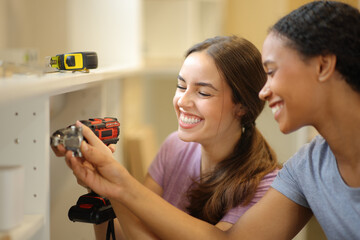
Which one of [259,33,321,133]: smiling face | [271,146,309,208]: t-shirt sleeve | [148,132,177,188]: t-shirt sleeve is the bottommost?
[148,132,177,188]: t-shirt sleeve

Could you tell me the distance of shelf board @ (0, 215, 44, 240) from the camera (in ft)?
2.63

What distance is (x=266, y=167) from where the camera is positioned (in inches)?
53.4

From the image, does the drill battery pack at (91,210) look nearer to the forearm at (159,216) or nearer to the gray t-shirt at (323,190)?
the forearm at (159,216)

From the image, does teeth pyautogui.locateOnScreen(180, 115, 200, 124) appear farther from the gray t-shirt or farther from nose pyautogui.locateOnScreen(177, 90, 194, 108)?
the gray t-shirt

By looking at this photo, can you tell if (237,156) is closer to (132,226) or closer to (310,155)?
(310,155)

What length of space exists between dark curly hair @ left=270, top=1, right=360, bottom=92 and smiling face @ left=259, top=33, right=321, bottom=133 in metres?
0.02

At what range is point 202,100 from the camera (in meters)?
1.29

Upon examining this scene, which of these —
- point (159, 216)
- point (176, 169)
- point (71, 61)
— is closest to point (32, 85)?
point (71, 61)

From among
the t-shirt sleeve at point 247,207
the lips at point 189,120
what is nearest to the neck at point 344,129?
the t-shirt sleeve at point 247,207

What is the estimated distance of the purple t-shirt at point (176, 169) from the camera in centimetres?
148

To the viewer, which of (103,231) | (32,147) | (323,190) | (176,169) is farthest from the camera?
(176,169)

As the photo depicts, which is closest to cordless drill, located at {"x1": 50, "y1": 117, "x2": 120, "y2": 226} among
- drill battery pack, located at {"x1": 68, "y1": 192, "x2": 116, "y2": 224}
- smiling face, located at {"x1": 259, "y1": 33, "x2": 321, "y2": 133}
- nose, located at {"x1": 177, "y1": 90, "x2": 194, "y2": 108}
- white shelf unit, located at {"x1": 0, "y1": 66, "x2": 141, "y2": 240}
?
drill battery pack, located at {"x1": 68, "y1": 192, "x2": 116, "y2": 224}

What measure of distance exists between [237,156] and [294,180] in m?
0.28

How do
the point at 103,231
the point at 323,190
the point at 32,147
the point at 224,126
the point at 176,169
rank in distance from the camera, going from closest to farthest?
the point at 32,147 < the point at 323,190 < the point at 103,231 < the point at 224,126 < the point at 176,169
